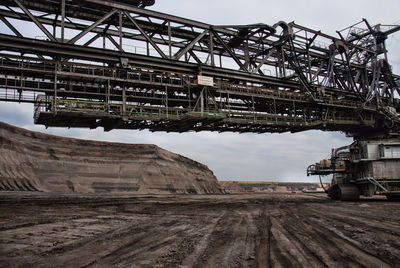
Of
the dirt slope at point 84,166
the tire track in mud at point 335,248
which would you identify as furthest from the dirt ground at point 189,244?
the dirt slope at point 84,166

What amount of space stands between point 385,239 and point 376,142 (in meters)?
20.9

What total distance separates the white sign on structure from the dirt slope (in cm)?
2031

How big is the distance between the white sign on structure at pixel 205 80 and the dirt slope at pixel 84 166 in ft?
66.6

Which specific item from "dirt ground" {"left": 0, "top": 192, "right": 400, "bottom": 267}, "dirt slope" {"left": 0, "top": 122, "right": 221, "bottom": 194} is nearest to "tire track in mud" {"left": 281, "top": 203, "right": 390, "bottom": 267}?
"dirt ground" {"left": 0, "top": 192, "right": 400, "bottom": 267}

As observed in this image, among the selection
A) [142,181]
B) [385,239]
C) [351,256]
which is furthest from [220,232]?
[142,181]

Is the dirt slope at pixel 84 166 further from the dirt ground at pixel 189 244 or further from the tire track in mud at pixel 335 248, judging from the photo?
the tire track in mud at pixel 335 248

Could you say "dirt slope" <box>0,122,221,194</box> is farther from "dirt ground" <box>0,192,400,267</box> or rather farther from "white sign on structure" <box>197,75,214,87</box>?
"dirt ground" <box>0,192,400,267</box>

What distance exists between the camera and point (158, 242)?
733 cm

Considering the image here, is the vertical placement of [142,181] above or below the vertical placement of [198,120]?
below

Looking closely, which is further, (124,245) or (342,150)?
(342,150)

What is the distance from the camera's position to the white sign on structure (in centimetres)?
2262

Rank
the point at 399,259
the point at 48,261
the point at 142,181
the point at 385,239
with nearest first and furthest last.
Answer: the point at 48,261, the point at 399,259, the point at 385,239, the point at 142,181

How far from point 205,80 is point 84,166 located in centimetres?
2200

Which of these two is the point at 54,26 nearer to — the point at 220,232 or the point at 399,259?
the point at 220,232
